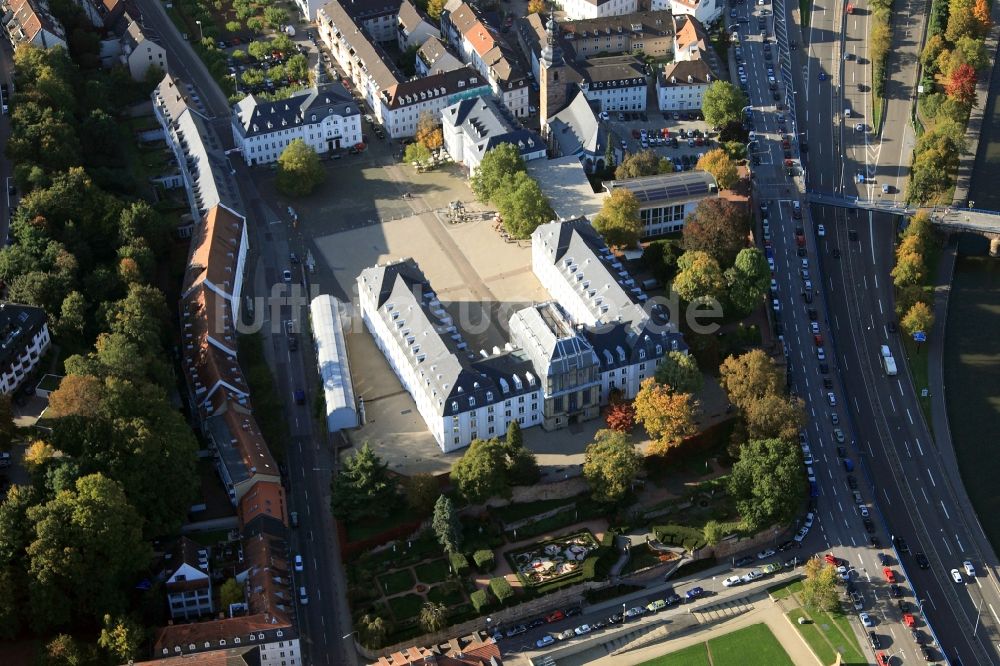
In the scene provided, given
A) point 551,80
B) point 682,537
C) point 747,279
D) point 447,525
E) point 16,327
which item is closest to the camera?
point 447,525

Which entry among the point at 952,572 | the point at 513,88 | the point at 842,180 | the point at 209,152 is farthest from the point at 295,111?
the point at 952,572

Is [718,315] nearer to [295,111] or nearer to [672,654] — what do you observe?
[672,654]

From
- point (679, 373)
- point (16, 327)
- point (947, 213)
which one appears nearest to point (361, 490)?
point (679, 373)

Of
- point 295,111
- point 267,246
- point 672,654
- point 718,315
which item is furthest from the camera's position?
point 295,111

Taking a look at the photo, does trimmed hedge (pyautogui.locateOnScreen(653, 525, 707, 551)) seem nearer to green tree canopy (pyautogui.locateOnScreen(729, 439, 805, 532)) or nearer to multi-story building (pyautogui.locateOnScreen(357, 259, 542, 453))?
green tree canopy (pyautogui.locateOnScreen(729, 439, 805, 532))

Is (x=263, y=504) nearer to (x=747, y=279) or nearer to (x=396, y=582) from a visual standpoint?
(x=396, y=582)
